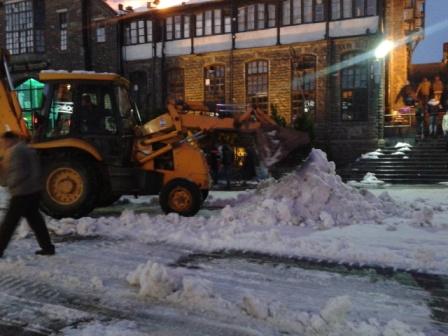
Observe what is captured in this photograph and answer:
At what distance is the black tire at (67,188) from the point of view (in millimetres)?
9922

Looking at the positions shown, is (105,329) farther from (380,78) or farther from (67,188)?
(380,78)

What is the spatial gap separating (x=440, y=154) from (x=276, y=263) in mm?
15097

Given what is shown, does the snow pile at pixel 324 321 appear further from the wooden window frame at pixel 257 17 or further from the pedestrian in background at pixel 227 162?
the wooden window frame at pixel 257 17

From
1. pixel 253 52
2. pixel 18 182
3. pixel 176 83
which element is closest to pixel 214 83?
pixel 176 83

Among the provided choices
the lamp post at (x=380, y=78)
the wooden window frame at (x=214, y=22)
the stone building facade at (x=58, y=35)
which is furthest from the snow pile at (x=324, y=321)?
the stone building facade at (x=58, y=35)

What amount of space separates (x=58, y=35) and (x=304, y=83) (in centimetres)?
1457

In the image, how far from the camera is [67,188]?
392 inches

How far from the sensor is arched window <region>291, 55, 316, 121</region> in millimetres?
23891

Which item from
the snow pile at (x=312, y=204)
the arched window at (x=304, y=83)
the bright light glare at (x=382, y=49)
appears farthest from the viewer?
the arched window at (x=304, y=83)

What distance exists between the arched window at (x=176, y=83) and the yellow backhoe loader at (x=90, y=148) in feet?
55.6

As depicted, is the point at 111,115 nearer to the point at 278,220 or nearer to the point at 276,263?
the point at 278,220

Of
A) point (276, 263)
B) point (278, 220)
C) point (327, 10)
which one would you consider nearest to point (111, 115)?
point (278, 220)

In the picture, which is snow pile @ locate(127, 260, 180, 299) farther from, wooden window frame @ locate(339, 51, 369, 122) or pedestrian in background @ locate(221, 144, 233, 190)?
wooden window frame @ locate(339, 51, 369, 122)

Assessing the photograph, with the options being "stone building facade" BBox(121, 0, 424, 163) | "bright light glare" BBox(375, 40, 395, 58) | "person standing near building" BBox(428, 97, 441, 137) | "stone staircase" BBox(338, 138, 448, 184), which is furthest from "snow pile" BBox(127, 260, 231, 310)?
"bright light glare" BBox(375, 40, 395, 58)
